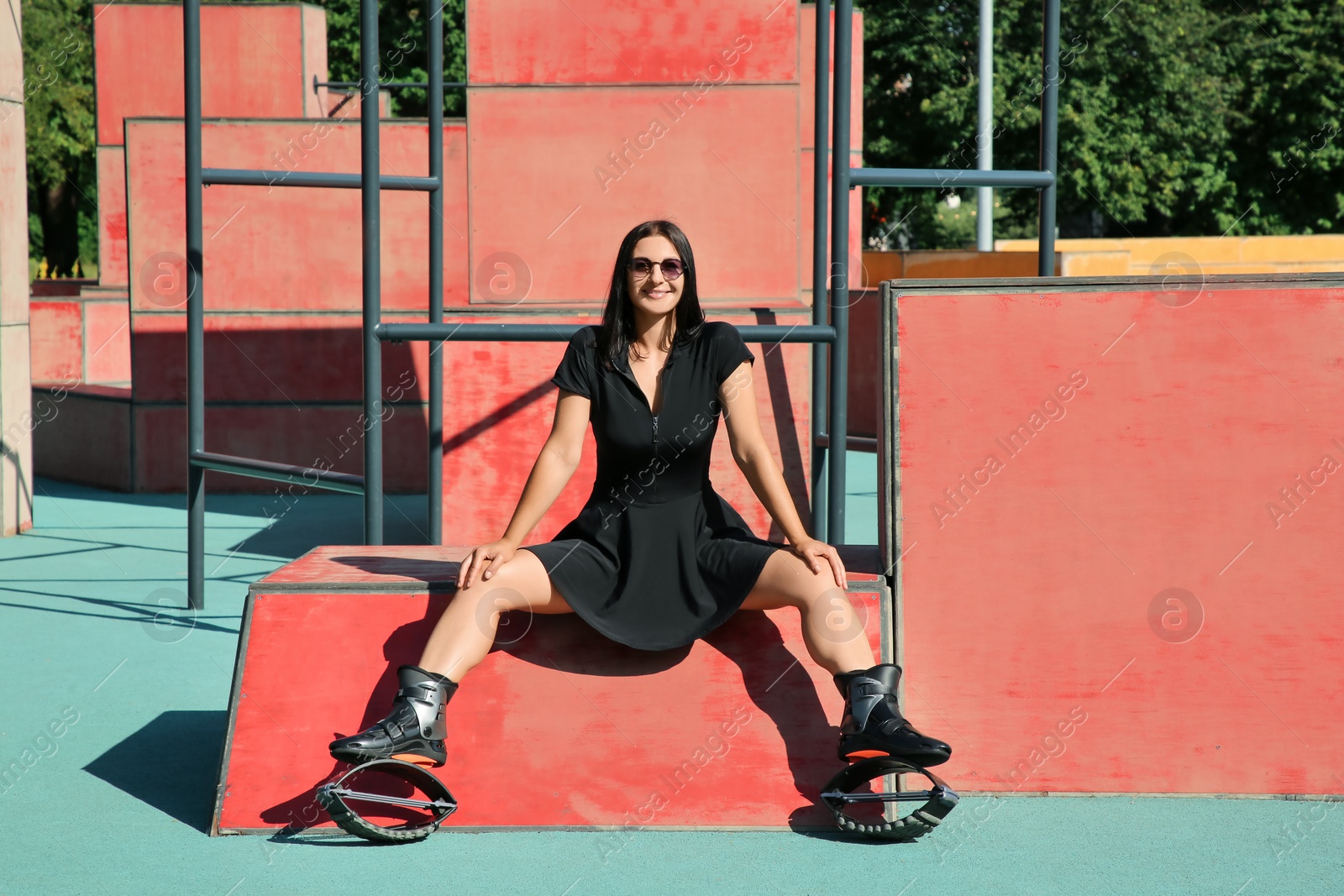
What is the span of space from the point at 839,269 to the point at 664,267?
4.61 ft

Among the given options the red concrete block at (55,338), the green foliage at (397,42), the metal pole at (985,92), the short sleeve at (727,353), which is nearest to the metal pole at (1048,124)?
the short sleeve at (727,353)

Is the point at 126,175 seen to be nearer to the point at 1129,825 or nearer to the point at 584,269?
the point at 584,269

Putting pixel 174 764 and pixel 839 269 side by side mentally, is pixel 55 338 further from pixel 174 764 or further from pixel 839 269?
pixel 839 269

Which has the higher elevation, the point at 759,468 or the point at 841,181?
the point at 841,181

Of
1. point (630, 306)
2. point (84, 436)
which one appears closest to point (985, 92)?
point (84, 436)

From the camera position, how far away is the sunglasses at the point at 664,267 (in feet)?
12.4

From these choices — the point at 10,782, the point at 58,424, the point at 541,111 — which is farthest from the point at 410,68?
the point at 10,782

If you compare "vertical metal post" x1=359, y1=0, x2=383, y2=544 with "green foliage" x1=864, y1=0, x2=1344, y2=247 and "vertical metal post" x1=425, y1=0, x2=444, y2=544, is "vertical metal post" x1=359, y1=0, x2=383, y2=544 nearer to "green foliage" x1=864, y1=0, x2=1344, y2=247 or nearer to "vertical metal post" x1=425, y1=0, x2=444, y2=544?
"vertical metal post" x1=425, y1=0, x2=444, y2=544

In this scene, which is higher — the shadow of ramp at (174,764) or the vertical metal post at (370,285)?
the vertical metal post at (370,285)

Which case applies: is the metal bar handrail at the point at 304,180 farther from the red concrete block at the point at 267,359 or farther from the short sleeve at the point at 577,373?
the red concrete block at the point at 267,359

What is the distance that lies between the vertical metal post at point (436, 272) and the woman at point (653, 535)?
196 centimetres

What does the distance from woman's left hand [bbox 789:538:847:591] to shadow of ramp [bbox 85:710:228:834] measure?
1.67 meters

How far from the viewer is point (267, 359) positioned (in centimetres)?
1076

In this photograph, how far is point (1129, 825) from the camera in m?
3.62
